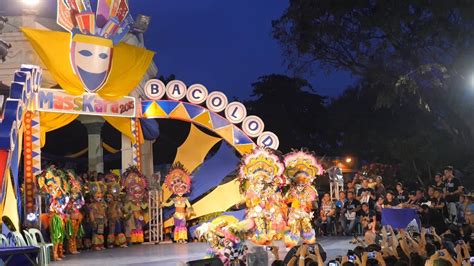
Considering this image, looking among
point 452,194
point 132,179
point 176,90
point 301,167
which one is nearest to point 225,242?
point 301,167

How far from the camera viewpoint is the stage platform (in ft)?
33.5

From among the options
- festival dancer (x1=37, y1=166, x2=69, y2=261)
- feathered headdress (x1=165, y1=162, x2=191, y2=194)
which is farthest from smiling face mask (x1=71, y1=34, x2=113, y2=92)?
feathered headdress (x1=165, y1=162, x2=191, y2=194)

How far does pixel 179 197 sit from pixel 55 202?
136 inches

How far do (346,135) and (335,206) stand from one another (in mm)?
11544

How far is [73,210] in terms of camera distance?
11930mm

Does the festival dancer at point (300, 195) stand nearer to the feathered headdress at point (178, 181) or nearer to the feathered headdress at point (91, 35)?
the feathered headdress at point (178, 181)

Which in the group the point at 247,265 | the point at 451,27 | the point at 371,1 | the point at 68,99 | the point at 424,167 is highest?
the point at 371,1

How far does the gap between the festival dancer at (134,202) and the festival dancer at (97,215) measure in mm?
736

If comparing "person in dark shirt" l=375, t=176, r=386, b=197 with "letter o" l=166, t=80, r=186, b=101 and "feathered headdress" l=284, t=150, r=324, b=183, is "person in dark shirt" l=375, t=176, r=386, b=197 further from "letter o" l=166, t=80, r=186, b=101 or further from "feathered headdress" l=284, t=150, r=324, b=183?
"letter o" l=166, t=80, r=186, b=101

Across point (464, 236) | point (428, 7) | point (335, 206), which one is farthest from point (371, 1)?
point (464, 236)

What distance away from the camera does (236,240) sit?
7.16 metres

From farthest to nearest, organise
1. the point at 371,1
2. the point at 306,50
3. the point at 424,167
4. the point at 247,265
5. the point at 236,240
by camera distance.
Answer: the point at 424,167, the point at 306,50, the point at 371,1, the point at 236,240, the point at 247,265

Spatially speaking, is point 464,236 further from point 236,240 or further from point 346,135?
point 346,135

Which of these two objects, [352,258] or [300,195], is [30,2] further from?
[352,258]
